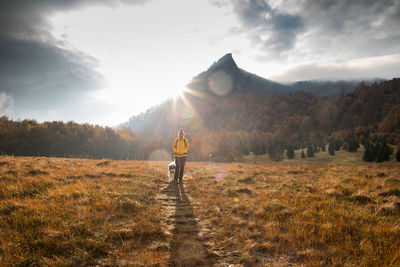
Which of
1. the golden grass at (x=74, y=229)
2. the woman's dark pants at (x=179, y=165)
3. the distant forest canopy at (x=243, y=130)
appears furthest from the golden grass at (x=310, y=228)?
the distant forest canopy at (x=243, y=130)

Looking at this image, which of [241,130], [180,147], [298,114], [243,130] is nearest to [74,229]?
[180,147]

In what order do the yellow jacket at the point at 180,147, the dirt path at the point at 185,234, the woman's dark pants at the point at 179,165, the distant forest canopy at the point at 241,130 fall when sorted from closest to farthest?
the dirt path at the point at 185,234 < the yellow jacket at the point at 180,147 < the woman's dark pants at the point at 179,165 < the distant forest canopy at the point at 241,130

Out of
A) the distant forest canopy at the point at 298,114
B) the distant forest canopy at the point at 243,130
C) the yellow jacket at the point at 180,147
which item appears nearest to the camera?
the yellow jacket at the point at 180,147

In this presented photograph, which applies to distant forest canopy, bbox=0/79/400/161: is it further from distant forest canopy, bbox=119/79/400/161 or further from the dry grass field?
the dry grass field

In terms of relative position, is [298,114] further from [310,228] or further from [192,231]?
[192,231]

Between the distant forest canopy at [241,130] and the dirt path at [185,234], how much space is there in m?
56.0

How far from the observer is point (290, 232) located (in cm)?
451

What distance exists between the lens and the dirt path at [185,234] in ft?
12.0

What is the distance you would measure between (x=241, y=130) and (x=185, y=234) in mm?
126591

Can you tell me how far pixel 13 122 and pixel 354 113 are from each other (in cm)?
22616

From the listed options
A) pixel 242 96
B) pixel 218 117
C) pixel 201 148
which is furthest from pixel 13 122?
pixel 242 96

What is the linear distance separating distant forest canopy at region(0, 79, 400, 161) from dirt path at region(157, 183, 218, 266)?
184 ft

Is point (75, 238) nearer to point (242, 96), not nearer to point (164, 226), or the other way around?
point (164, 226)

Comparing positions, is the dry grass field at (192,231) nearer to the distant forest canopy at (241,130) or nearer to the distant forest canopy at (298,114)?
the distant forest canopy at (241,130)
